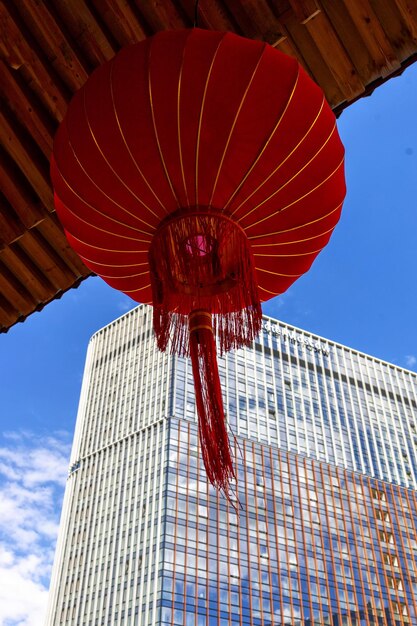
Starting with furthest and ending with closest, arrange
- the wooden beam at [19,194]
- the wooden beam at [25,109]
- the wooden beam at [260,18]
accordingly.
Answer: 1. the wooden beam at [19,194]
2. the wooden beam at [25,109]
3. the wooden beam at [260,18]

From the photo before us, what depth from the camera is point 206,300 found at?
2.05 meters

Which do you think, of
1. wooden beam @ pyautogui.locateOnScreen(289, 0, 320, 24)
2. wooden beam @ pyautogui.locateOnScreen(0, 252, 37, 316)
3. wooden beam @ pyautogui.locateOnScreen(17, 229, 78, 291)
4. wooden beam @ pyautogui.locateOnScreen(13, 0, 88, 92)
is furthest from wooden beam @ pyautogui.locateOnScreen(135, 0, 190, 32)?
wooden beam @ pyautogui.locateOnScreen(0, 252, 37, 316)

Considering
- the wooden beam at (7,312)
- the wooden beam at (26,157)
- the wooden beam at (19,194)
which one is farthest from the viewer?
the wooden beam at (7,312)

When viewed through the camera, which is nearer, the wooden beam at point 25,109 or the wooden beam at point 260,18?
the wooden beam at point 260,18

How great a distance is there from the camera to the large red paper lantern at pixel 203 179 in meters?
1.75

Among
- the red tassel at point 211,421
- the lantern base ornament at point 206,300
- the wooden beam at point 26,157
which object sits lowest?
the red tassel at point 211,421

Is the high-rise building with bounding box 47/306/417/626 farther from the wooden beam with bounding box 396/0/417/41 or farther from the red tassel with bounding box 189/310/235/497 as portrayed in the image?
the wooden beam with bounding box 396/0/417/41

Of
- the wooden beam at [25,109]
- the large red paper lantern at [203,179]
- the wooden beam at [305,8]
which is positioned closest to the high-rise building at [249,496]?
the wooden beam at [25,109]

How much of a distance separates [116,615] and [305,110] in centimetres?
3029

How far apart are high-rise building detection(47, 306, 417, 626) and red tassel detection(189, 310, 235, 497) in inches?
1079

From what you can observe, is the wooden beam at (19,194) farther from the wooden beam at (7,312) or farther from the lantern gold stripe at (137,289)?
the lantern gold stripe at (137,289)

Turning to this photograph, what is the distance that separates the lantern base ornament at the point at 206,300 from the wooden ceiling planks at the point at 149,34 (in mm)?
815

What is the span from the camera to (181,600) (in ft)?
90.2

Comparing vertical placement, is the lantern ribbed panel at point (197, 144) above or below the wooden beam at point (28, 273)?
below
